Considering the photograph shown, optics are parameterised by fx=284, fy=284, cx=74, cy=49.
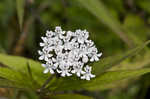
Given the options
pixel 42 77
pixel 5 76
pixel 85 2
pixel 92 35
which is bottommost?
pixel 5 76

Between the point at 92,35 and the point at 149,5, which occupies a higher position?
the point at 149,5

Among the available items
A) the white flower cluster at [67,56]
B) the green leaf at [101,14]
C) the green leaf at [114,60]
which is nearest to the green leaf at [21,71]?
the white flower cluster at [67,56]

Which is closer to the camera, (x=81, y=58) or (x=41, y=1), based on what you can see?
(x=81, y=58)

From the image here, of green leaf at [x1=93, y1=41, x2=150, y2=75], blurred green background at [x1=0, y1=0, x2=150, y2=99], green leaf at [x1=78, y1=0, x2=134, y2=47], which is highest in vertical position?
blurred green background at [x1=0, y1=0, x2=150, y2=99]

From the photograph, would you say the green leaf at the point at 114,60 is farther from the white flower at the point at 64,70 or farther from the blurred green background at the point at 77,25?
the blurred green background at the point at 77,25

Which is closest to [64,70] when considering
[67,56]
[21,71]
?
[67,56]

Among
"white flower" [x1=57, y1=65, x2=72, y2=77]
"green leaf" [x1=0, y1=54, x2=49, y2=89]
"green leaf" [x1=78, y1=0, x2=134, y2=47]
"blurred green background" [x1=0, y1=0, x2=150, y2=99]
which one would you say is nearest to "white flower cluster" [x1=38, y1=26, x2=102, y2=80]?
"white flower" [x1=57, y1=65, x2=72, y2=77]

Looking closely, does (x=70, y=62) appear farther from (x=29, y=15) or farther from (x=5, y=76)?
(x=29, y=15)

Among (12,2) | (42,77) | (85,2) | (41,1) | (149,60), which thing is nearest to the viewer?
(42,77)

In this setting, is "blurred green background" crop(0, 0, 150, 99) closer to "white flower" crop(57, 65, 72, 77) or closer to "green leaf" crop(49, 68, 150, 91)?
"green leaf" crop(49, 68, 150, 91)

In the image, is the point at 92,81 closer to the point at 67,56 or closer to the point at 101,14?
the point at 67,56

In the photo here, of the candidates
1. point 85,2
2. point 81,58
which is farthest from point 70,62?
point 85,2
